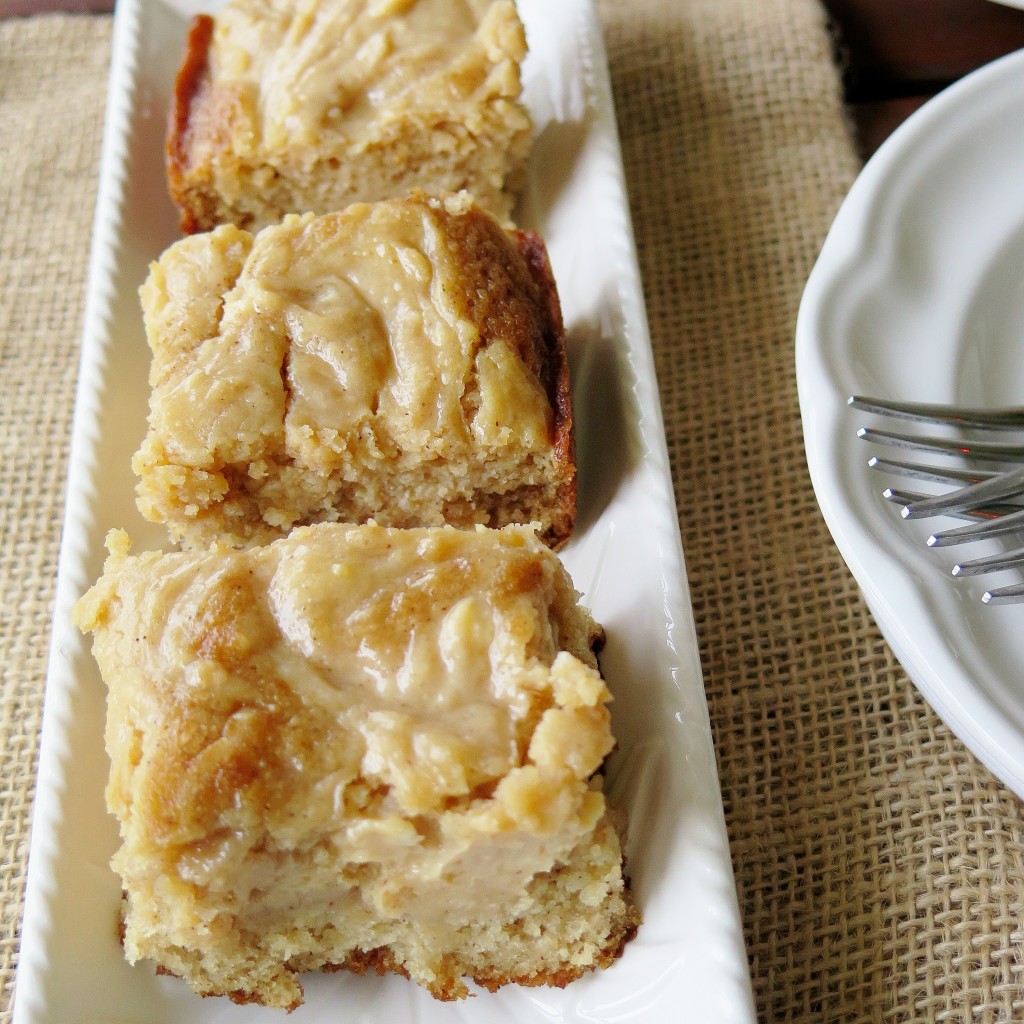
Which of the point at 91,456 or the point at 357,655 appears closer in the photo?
the point at 357,655

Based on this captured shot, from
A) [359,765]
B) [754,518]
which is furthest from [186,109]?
[359,765]

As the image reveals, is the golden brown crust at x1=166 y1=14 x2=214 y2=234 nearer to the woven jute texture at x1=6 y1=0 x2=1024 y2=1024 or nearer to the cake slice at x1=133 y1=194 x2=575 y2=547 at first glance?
the cake slice at x1=133 y1=194 x2=575 y2=547

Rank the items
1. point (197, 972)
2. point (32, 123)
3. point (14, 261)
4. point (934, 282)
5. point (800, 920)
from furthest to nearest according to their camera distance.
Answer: point (32, 123)
point (14, 261)
point (934, 282)
point (800, 920)
point (197, 972)

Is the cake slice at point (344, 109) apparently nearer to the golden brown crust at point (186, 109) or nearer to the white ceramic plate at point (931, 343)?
the golden brown crust at point (186, 109)

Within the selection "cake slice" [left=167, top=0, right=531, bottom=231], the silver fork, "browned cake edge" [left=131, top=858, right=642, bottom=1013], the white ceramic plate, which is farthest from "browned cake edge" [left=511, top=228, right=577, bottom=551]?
"browned cake edge" [left=131, top=858, right=642, bottom=1013]

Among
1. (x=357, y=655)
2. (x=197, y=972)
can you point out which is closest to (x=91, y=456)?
(x=357, y=655)

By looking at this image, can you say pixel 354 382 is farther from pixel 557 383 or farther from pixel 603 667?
pixel 603 667

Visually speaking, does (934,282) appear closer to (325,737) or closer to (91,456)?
(325,737)

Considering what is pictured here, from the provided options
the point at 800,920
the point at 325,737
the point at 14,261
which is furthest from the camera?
the point at 14,261
